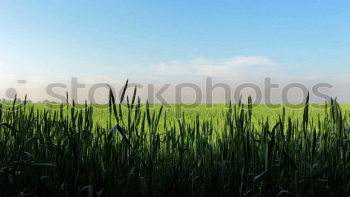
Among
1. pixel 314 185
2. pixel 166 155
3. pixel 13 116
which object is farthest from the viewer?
pixel 13 116

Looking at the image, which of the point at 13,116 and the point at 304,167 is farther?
the point at 13,116

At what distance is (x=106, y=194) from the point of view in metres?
2.21

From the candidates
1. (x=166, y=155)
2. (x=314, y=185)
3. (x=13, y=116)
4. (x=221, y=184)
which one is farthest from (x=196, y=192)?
(x=13, y=116)

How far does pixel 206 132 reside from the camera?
2959 mm

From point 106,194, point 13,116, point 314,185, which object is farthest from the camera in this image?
point 13,116

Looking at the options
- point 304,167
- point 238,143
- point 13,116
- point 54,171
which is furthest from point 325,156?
point 13,116

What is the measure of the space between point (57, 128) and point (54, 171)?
424mm

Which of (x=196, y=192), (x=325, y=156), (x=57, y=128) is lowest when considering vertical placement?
(x=196, y=192)

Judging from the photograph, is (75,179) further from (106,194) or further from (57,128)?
(57,128)

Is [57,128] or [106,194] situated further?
[57,128]

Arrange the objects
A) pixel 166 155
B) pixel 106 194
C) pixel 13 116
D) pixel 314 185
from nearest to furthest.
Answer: pixel 106 194, pixel 314 185, pixel 166 155, pixel 13 116

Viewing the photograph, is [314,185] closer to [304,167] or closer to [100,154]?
[304,167]

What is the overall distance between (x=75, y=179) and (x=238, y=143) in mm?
1070

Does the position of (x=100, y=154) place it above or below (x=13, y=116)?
below
